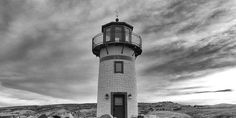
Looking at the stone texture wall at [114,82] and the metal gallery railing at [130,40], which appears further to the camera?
the metal gallery railing at [130,40]

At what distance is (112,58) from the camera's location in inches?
738

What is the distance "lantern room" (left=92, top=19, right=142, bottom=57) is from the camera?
18.8m

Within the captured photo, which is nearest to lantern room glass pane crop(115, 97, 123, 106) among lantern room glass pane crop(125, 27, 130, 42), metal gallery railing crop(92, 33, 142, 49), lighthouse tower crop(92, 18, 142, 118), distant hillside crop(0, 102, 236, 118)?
lighthouse tower crop(92, 18, 142, 118)

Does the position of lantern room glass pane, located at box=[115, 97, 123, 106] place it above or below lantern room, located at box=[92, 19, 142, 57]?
below

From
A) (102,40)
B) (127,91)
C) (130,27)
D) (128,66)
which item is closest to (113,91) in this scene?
(127,91)

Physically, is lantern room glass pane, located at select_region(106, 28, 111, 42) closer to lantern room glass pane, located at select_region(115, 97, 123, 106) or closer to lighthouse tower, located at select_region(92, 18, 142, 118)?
lighthouse tower, located at select_region(92, 18, 142, 118)

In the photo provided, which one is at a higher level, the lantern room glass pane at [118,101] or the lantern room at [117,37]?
the lantern room at [117,37]

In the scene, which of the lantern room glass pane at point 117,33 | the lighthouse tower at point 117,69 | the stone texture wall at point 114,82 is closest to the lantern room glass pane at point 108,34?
the lighthouse tower at point 117,69

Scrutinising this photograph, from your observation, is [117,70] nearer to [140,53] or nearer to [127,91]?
[127,91]

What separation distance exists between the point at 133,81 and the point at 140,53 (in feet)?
9.45

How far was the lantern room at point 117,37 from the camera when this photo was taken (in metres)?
18.8

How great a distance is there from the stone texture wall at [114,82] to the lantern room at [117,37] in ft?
1.81

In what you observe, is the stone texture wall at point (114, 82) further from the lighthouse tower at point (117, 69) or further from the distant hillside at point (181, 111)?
the distant hillside at point (181, 111)

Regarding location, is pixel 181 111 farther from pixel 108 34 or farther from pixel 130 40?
pixel 108 34
